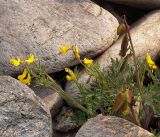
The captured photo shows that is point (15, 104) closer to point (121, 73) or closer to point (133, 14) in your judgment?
point (121, 73)

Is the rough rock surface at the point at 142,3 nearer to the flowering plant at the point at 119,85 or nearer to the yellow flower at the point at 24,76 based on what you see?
the flowering plant at the point at 119,85

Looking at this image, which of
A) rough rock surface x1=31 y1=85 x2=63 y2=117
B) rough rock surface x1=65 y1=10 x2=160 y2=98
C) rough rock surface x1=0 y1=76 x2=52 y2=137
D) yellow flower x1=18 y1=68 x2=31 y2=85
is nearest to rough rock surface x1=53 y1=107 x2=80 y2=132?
rough rock surface x1=31 y1=85 x2=63 y2=117

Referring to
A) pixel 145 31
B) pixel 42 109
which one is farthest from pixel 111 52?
pixel 42 109

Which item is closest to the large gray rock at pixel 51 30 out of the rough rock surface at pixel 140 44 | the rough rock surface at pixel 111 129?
the rough rock surface at pixel 140 44

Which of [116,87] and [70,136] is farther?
[70,136]

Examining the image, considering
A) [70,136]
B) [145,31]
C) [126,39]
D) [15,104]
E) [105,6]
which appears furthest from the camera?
[105,6]

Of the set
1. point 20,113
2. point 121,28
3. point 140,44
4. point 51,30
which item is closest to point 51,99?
point 51,30

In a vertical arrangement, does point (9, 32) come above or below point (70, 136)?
above
